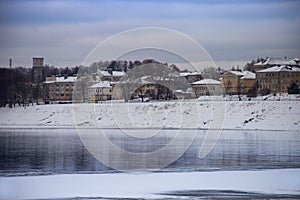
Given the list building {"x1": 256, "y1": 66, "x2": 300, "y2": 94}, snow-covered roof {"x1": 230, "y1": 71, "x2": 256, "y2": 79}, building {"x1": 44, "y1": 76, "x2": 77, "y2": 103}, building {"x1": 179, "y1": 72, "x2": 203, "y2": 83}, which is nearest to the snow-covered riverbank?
building {"x1": 179, "y1": 72, "x2": 203, "y2": 83}

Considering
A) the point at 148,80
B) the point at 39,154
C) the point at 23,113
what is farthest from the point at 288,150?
the point at 23,113

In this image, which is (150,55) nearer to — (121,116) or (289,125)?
(289,125)

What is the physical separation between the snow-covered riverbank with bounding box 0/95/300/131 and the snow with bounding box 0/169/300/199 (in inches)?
1238

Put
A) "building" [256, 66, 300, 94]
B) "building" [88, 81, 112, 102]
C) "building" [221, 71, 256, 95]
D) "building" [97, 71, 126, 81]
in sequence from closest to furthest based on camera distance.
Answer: "building" [97, 71, 126, 81], "building" [88, 81, 112, 102], "building" [221, 71, 256, 95], "building" [256, 66, 300, 94]

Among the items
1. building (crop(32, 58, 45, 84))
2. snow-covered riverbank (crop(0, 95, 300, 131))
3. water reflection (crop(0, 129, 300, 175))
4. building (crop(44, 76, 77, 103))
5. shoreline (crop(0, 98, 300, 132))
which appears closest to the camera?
water reflection (crop(0, 129, 300, 175))

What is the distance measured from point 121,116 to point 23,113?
41.1 feet

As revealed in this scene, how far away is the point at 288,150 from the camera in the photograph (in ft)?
87.7

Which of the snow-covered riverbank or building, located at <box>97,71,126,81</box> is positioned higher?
building, located at <box>97,71,126,81</box>

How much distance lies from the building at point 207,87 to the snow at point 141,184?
167 ft

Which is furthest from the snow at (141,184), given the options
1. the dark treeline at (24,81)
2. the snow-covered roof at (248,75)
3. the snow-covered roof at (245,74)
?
the snow-covered roof at (248,75)

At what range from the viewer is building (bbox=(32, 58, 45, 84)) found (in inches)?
3159

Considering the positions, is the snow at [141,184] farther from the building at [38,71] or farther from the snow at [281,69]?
the snow at [281,69]

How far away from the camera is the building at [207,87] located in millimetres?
69500

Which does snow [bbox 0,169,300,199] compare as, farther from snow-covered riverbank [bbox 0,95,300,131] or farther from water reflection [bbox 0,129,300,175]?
snow-covered riverbank [bbox 0,95,300,131]
